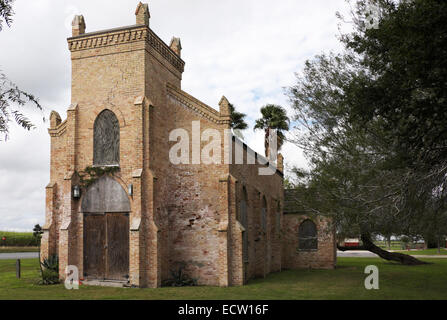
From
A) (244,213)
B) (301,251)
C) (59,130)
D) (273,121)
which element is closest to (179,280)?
(244,213)

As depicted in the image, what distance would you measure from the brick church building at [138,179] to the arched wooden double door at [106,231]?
4cm

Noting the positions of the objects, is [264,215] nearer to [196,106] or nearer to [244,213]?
[244,213]

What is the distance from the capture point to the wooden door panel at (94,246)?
17641mm

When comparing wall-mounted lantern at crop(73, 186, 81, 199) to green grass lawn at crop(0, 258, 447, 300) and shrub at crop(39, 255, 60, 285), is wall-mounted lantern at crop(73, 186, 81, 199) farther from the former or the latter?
green grass lawn at crop(0, 258, 447, 300)

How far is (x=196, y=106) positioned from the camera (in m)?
18.8

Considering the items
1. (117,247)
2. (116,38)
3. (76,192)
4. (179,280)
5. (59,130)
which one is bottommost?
(179,280)

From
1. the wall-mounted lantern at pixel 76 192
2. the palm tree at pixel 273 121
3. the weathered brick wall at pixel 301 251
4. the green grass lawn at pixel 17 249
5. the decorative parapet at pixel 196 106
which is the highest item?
the palm tree at pixel 273 121

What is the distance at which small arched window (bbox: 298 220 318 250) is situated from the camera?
2856 centimetres

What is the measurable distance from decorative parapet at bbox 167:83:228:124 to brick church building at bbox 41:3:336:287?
44mm

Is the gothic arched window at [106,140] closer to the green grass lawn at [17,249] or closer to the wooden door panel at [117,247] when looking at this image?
the wooden door panel at [117,247]

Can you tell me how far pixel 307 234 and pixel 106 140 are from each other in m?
16.3

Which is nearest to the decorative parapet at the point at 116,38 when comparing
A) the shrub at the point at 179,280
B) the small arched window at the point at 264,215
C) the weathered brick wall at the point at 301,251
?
the shrub at the point at 179,280

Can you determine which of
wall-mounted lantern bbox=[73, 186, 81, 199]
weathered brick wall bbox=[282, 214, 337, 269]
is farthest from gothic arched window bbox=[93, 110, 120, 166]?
weathered brick wall bbox=[282, 214, 337, 269]

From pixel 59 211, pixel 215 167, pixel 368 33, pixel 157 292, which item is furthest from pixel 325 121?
pixel 59 211
